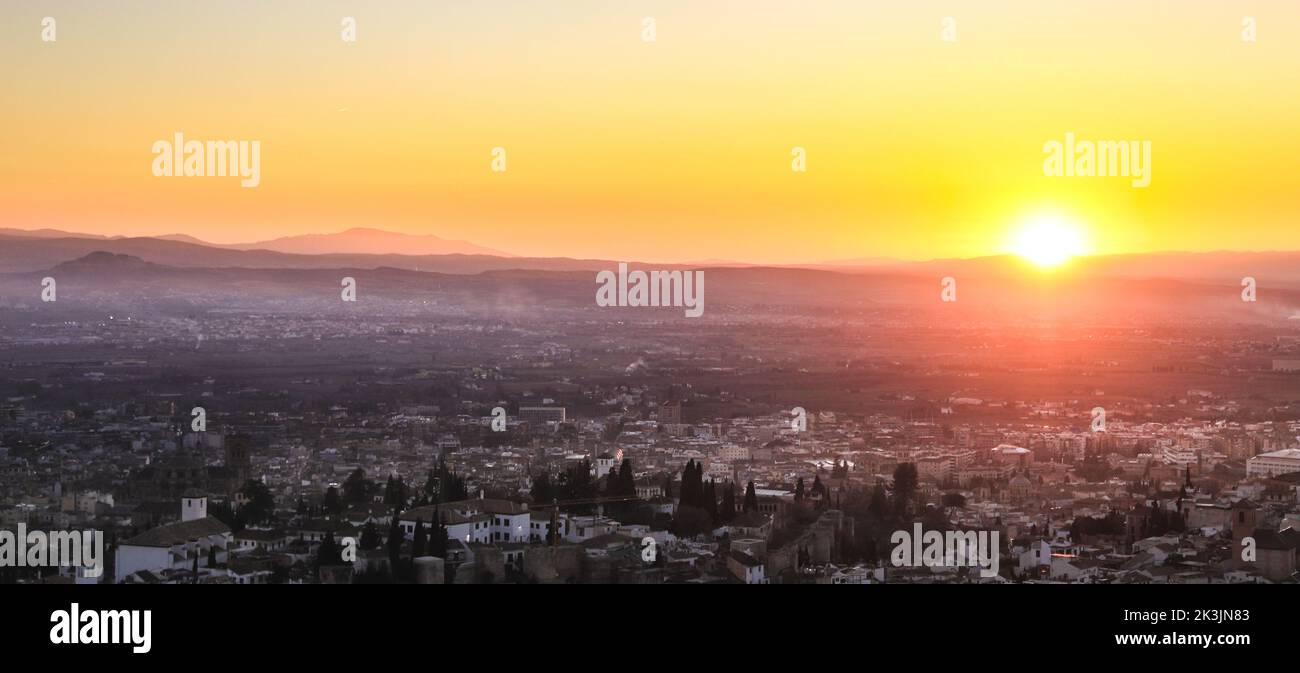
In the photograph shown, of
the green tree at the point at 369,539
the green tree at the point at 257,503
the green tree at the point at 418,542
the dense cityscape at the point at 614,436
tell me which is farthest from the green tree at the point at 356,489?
the green tree at the point at 418,542

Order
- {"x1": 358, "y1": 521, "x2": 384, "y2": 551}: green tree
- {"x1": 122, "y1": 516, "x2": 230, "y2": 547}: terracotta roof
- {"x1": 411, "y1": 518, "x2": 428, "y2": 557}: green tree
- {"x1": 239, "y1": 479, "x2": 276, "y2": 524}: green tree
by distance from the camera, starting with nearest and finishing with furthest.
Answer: {"x1": 411, "y1": 518, "x2": 428, "y2": 557}: green tree
{"x1": 122, "y1": 516, "x2": 230, "y2": 547}: terracotta roof
{"x1": 358, "y1": 521, "x2": 384, "y2": 551}: green tree
{"x1": 239, "y1": 479, "x2": 276, "y2": 524}: green tree

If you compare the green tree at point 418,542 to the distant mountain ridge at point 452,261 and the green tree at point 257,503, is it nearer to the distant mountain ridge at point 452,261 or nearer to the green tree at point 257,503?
the green tree at point 257,503

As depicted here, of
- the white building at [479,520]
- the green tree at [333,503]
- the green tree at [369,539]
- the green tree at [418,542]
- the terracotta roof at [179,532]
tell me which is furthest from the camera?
the green tree at [333,503]

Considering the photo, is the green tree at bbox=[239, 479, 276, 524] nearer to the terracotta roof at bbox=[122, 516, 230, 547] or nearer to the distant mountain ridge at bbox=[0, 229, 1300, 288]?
the terracotta roof at bbox=[122, 516, 230, 547]

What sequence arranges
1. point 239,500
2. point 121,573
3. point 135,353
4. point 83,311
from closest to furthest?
point 121,573 → point 239,500 → point 135,353 → point 83,311

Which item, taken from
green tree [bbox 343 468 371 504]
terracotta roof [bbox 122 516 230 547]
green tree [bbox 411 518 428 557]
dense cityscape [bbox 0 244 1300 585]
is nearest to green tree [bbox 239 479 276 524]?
dense cityscape [bbox 0 244 1300 585]

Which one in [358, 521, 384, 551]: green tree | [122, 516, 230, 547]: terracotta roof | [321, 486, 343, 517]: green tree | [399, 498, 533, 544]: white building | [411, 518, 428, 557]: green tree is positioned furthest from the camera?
[321, 486, 343, 517]: green tree

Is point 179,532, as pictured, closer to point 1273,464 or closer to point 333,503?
point 333,503

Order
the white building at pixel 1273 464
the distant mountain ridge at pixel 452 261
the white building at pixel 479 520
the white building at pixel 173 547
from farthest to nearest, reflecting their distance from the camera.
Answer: the distant mountain ridge at pixel 452 261 < the white building at pixel 1273 464 < the white building at pixel 479 520 < the white building at pixel 173 547
